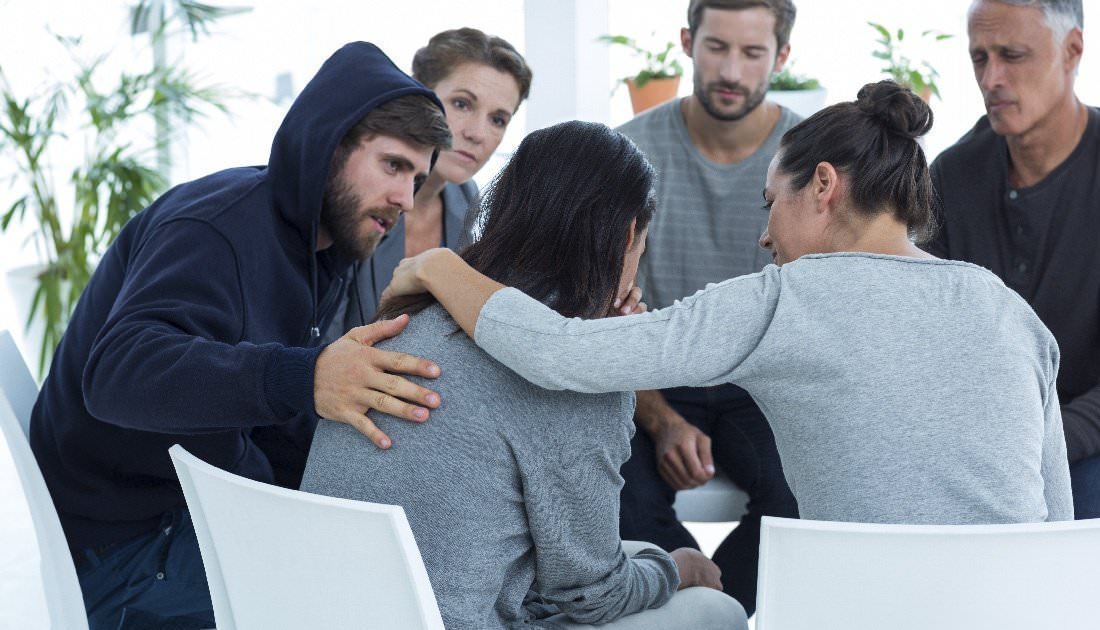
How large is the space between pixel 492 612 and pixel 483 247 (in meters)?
0.45

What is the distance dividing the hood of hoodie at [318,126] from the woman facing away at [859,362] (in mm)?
563

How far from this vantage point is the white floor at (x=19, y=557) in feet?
9.27

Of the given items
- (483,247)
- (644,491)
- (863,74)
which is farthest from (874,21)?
(483,247)

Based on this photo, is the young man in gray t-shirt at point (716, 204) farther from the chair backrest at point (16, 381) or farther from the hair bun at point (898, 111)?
the chair backrest at point (16, 381)

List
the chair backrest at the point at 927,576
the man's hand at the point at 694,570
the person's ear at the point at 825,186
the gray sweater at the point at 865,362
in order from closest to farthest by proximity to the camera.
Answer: the chair backrest at the point at 927,576
the gray sweater at the point at 865,362
the person's ear at the point at 825,186
the man's hand at the point at 694,570

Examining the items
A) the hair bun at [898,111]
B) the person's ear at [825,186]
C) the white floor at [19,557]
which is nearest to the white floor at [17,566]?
the white floor at [19,557]

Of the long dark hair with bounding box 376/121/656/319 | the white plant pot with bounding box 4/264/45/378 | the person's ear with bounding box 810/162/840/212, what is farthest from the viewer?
the white plant pot with bounding box 4/264/45/378

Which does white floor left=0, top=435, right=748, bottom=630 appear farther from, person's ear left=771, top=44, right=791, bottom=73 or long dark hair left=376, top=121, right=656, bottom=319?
long dark hair left=376, top=121, right=656, bottom=319

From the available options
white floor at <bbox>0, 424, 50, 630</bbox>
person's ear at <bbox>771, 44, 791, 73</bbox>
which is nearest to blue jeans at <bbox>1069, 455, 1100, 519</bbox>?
person's ear at <bbox>771, 44, 791, 73</bbox>

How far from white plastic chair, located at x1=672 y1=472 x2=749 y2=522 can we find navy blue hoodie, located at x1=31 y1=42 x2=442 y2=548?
72cm

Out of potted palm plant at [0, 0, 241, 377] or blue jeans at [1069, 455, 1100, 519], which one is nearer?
blue jeans at [1069, 455, 1100, 519]

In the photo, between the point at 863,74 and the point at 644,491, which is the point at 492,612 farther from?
the point at 863,74

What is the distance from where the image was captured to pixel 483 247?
4.76 ft

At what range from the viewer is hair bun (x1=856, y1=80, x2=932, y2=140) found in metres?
1.54
